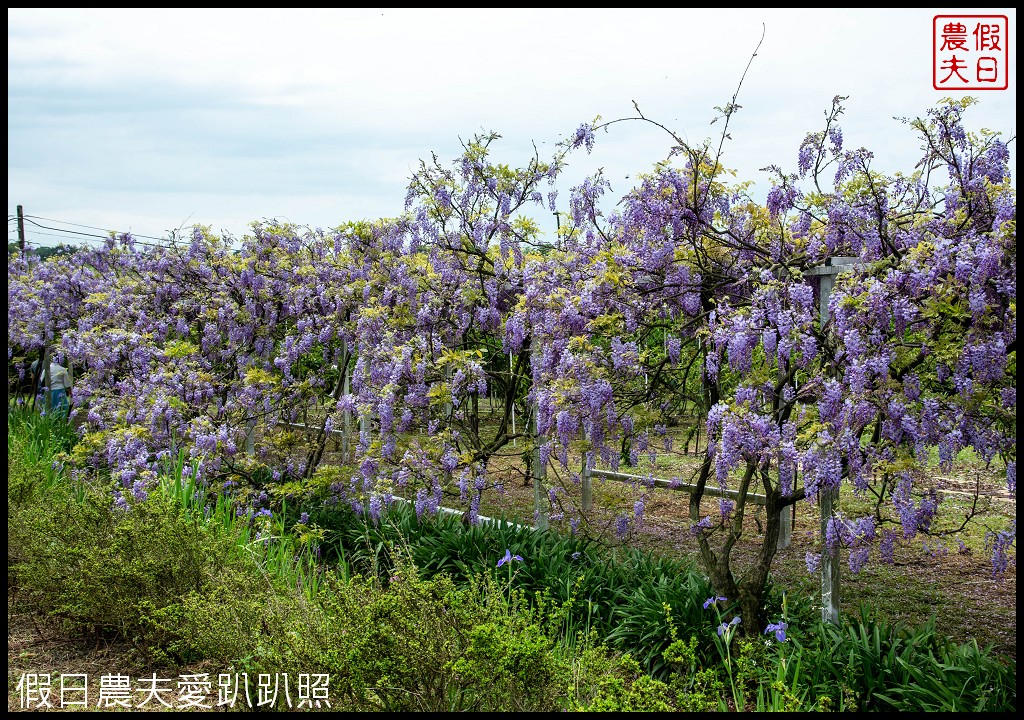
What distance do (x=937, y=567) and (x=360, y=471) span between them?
383cm

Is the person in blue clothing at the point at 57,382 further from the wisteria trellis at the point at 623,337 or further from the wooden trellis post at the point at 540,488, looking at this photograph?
the wooden trellis post at the point at 540,488

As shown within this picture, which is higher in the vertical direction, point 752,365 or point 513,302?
point 513,302

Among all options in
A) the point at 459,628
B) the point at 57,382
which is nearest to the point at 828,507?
the point at 459,628

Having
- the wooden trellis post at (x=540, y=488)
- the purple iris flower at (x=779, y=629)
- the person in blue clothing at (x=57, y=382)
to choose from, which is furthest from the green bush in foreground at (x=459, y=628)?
the person in blue clothing at (x=57, y=382)

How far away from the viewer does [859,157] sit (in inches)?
156

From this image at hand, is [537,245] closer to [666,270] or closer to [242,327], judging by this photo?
[666,270]

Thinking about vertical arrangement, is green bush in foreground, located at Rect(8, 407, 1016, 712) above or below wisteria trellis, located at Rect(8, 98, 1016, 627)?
below

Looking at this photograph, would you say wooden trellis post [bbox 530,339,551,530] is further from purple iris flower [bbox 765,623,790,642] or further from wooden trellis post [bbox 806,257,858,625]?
purple iris flower [bbox 765,623,790,642]

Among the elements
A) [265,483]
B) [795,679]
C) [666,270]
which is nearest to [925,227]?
[666,270]

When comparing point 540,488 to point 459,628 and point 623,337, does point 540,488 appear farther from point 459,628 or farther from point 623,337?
point 459,628

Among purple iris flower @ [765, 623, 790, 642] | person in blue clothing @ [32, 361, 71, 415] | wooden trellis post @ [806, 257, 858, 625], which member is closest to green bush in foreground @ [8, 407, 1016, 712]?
purple iris flower @ [765, 623, 790, 642]

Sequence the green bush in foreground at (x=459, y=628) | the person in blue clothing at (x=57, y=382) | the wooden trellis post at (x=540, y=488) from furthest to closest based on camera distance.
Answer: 1. the person in blue clothing at (x=57, y=382)
2. the wooden trellis post at (x=540, y=488)
3. the green bush in foreground at (x=459, y=628)

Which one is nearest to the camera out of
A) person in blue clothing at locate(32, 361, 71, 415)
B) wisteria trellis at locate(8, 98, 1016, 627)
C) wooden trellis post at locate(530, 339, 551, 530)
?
wisteria trellis at locate(8, 98, 1016, 627)

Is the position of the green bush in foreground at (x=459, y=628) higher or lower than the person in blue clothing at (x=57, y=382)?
lower
